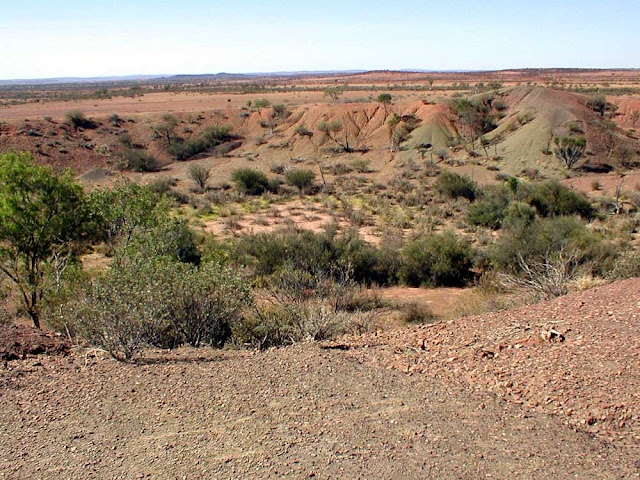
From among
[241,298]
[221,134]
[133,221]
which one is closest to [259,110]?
[221,134]

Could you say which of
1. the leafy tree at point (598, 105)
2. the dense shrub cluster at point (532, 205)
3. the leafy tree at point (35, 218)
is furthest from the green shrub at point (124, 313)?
the leafy tree at point (598, 105)

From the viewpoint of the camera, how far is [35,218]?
41.8 ft

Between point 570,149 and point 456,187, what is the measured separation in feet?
31.8

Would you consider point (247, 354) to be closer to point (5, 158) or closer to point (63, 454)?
point (63, 454)

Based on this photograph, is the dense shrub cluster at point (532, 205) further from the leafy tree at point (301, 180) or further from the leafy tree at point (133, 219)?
the leafy tree at point (133, 219)

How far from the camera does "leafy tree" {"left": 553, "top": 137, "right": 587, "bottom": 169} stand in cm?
3469

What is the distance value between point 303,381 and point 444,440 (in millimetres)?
2117

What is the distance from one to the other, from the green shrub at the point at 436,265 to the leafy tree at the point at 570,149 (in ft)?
Answer: 68.0

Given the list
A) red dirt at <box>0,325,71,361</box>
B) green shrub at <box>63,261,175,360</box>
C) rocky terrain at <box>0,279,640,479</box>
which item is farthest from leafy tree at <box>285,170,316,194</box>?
rocky terrain at <box>0,279,640,479</box>

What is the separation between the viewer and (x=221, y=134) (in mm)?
51375

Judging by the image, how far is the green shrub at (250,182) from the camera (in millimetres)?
35281

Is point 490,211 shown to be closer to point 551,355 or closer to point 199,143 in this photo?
point 551,355

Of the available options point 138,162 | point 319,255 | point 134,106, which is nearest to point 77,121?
point 138,162

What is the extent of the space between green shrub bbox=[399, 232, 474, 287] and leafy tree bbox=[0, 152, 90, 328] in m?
10.2
